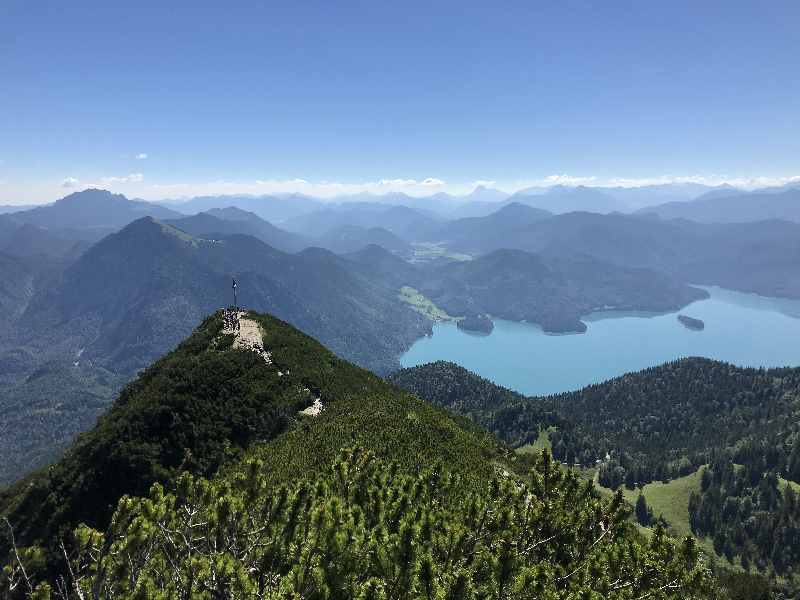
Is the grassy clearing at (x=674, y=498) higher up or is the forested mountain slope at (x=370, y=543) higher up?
the forested mountain slope at (x=370, y=543)

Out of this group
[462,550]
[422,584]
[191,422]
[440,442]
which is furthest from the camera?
[191,422]

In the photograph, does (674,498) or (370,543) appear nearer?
(370,543)

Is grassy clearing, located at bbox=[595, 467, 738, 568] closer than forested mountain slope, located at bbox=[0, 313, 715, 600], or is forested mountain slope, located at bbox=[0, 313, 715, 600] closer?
forested mountain slope, located at bbox=[0, 313, 715, 600]

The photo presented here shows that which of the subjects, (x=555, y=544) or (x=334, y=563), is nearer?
(x=334, y=563)

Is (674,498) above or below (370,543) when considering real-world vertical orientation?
below

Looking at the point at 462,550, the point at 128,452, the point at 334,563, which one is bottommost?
the point at 128,452

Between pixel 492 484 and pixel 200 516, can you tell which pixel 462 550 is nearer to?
pixel 492 484

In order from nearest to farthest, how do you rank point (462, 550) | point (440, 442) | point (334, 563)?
point (334, 563), point (462, 550), point (440, 442)

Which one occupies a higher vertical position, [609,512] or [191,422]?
[609,512]

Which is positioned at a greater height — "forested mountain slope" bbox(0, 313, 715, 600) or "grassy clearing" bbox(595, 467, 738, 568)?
"forested mountain slope" bbox(0, 313, 715, 600)

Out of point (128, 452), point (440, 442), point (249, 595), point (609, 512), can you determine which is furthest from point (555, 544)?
point (128, 452)

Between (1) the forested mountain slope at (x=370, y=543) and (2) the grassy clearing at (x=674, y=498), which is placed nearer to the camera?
(1) the forested mountain slope at (x=370, y=543)
